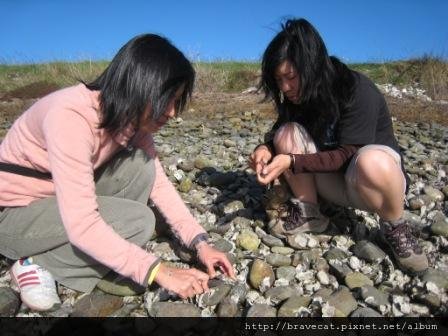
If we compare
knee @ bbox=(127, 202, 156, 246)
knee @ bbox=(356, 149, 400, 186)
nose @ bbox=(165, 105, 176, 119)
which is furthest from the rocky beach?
nose @ bbox=(165, 105, 176, 119)

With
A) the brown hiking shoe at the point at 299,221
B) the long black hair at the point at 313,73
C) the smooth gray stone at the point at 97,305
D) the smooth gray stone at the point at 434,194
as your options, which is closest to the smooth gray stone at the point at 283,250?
the brown hiking shoe at the point at 299,221

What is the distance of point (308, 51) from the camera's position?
89.1 inches

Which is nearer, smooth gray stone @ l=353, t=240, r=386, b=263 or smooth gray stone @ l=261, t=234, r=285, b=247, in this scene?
smooth gray stone @ l=353, t=240, r=386, b=263

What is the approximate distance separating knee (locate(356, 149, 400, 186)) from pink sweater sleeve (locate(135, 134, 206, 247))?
87 cm

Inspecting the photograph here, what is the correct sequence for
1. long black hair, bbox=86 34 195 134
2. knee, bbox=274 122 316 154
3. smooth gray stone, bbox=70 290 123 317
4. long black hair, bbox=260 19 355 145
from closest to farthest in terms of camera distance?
1. long black hair, bbox=86 34 195 134
2. smooth gray stone, bbox=70 290 123 317
3. long black hair, bbox=260 19 355 145
4. knee, bbox=274 122 316 154

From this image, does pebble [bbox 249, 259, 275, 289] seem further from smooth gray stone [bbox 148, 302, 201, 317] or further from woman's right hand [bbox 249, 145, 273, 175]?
woman's right hand [bbox 249, 145, 273, 175]

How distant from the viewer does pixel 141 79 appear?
1737mm

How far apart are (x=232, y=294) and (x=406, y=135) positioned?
3878 mm

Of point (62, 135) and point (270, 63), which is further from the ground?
point (270, 63)

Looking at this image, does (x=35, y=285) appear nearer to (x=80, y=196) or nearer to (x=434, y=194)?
(x=80, y=196)

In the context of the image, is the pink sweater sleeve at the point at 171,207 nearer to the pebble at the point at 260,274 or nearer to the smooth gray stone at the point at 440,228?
the pebble at the point at 260,274

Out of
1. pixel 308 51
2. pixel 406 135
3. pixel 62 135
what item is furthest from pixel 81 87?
pixel 406 135

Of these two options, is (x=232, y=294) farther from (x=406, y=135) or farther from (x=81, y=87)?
(x=406, y=135)

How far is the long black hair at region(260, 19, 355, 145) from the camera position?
2.27 metres
